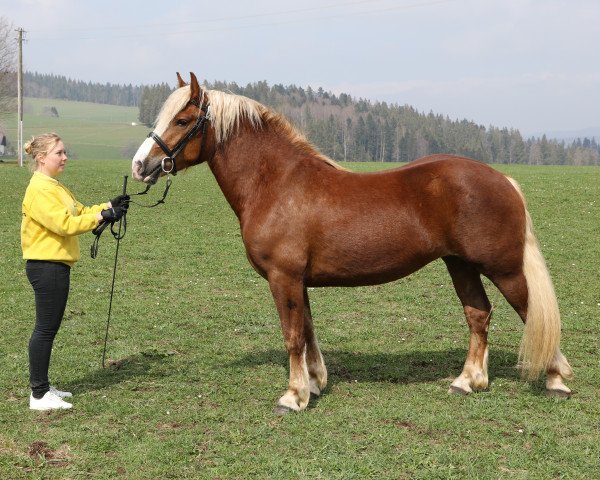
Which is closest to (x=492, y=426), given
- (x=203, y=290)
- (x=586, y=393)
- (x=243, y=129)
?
(x=586, y=393)

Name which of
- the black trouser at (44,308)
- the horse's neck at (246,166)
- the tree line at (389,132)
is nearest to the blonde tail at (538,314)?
the horse's neck at (246,166)

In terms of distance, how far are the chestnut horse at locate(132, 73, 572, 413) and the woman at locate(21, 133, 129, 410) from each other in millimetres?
637

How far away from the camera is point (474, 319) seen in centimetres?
579

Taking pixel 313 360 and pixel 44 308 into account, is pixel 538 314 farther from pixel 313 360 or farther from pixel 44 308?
pixel 44 308

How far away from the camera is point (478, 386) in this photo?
561 centimetres

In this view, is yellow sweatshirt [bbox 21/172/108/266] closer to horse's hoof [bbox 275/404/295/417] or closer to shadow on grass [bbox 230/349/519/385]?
horse's hoof [bbox 275/404/295/417]

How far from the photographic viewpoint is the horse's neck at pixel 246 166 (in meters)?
5.36

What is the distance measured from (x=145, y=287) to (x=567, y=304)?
6392 millimetres

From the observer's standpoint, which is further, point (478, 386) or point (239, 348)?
point (239, 348)

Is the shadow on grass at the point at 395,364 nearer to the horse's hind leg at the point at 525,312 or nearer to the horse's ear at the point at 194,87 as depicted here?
the horse's hind leg at the point at 525,312

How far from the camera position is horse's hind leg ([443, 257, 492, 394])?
5.62 meters

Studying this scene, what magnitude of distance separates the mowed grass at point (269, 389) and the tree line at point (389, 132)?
72756mm

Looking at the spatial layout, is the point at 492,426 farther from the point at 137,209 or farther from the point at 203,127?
the point at 137,209

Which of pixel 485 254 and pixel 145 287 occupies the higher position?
pixel 485 254
